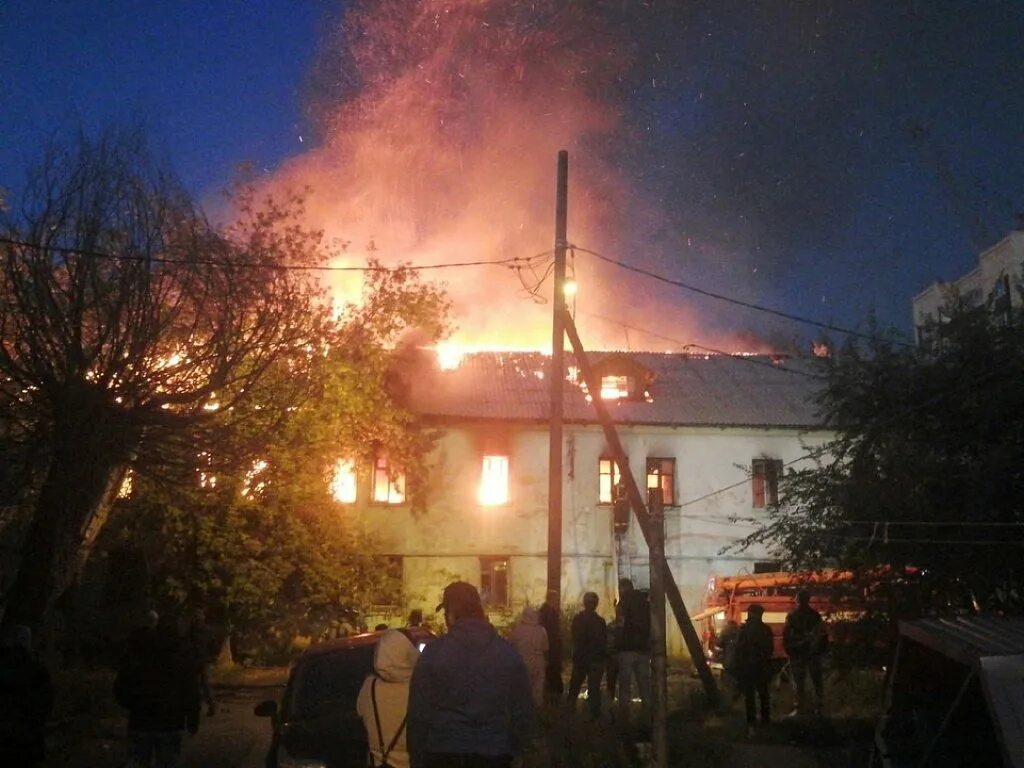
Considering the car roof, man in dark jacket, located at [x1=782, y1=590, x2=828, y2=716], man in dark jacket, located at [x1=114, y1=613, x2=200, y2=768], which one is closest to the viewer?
man in dark jacket, located at [x1=114, y1=613, x2=200, y2=768]

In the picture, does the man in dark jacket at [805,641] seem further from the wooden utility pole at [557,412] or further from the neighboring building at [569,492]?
the neighboring building at [569,492]

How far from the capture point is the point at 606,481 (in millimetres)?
31266

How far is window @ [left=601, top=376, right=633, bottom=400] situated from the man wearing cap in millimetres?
28113

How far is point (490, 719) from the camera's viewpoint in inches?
179

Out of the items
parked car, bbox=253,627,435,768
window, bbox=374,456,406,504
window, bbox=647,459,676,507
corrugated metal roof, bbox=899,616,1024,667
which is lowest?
parked car, bbox=253,627,435,768

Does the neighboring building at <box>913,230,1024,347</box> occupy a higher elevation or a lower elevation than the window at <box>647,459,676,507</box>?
higher

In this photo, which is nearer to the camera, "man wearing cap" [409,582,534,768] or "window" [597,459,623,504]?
"man wearing cap" [409,582,534,768]

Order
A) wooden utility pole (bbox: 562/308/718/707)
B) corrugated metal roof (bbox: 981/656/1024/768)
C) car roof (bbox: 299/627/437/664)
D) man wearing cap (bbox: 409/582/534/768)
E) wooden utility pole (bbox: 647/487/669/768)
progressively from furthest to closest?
1. wooden utility pole (bbox: 562/308/718/707)
2. car roof (bbox: 299/627/437/664)
3. wooden utility pole (bbox: 647/487/669/768)
4. corrugated metal roof (bbox: 981/656/1024/768)
5. man wearing cap (bbox: 409/582/534/768)

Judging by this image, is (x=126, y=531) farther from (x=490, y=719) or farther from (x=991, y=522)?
(x=490, y=719)

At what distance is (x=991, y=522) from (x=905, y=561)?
47.8 inches

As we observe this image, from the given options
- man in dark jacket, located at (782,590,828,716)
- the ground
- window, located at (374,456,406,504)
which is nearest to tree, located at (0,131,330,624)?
the ground

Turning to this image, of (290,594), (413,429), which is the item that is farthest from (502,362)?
(290,594)

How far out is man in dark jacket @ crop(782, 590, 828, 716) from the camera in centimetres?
1388

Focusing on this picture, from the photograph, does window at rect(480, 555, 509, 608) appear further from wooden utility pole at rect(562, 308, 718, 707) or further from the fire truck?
wooden utility pole at rect(562, 308, 718, 707)
